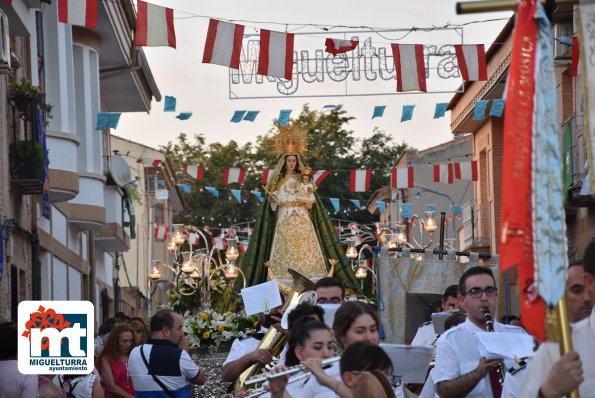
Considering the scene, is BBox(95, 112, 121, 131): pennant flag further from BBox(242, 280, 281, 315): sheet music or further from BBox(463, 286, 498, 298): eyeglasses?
BBox(463, 286, 498, 298): eyeglasses

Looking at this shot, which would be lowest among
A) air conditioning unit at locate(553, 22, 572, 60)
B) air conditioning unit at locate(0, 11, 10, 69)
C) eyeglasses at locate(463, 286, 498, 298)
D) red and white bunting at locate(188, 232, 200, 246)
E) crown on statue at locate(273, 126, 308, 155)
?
red and white bunting at locate(188, 232, 200, 246)

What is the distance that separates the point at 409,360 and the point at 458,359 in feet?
3.43

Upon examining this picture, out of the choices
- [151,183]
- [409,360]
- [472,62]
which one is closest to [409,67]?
[472,62]

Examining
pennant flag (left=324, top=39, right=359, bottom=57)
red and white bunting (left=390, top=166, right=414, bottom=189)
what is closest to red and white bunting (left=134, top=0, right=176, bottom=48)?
pennant flag (left=324, top=39, right=359, bottom=57)

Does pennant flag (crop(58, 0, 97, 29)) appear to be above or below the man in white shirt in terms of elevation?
above

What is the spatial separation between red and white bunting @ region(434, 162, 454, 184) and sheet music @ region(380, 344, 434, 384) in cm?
2869

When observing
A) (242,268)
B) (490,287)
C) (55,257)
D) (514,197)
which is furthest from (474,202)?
(514,197)

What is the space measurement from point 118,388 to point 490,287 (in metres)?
4.95

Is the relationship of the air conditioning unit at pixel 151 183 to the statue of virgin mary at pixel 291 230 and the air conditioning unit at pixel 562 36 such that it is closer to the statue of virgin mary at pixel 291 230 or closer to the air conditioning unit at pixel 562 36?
the air conditioning unit at pixel 562 36

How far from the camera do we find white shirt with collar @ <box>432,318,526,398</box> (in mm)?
7930

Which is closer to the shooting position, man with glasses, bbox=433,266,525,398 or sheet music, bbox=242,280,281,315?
man with glasses, bbox=433,266,525,398

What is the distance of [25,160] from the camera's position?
20.5 m

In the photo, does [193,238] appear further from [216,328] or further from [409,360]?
[409,360]

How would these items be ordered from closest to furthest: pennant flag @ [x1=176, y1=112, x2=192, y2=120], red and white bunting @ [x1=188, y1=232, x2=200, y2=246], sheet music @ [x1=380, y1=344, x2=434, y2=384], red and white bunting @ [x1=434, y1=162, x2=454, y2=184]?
sheet music @ [x1=380, y1=344, x2=434, y2=384]
pennant flag @ [x1=176, y1=112, x2=192, y2=120]
red and white bunting @ [x1=434, y1=162, x2=454, y2=184]
red and white bunting @ [x1=188, y1=232, x2=200, y2=246]
